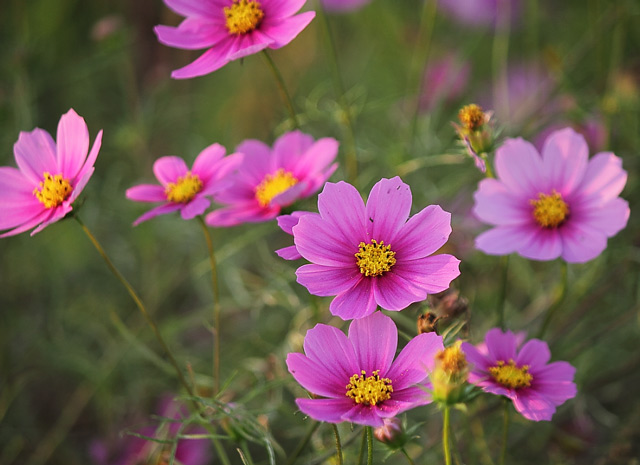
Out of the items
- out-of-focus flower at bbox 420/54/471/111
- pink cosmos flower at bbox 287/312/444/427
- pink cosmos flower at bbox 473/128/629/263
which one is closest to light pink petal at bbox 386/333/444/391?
pink cosmos flower at bbox 287/312/444/427

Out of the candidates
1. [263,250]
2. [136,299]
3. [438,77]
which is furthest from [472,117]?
[438,77]

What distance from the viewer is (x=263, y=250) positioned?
102 centimetres

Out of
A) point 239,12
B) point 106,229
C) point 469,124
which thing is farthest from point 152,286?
point 469,124

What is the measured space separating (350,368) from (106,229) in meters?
0.92

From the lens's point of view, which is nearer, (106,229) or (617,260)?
(617,260)

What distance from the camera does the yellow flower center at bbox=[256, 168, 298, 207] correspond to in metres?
0.65

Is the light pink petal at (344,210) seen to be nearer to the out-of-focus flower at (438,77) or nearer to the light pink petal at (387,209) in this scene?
the light pink petal at (387,209)

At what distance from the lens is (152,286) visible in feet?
3.79

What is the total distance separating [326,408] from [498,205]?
0.95ft

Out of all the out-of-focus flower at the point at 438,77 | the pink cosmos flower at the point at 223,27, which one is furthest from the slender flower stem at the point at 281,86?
the out-of-focus flower at the point at 438,77

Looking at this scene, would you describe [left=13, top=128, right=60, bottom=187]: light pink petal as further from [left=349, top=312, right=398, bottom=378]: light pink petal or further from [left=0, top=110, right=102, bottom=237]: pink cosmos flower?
[left=349, top=312, right=398, bottom=378]: light pink petal

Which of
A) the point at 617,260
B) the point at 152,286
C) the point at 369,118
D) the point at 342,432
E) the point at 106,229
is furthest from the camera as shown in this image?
the point at 369,118

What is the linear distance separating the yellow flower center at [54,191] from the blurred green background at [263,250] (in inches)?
5.2

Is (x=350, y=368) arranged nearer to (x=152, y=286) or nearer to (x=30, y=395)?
(x=152, y=286)
